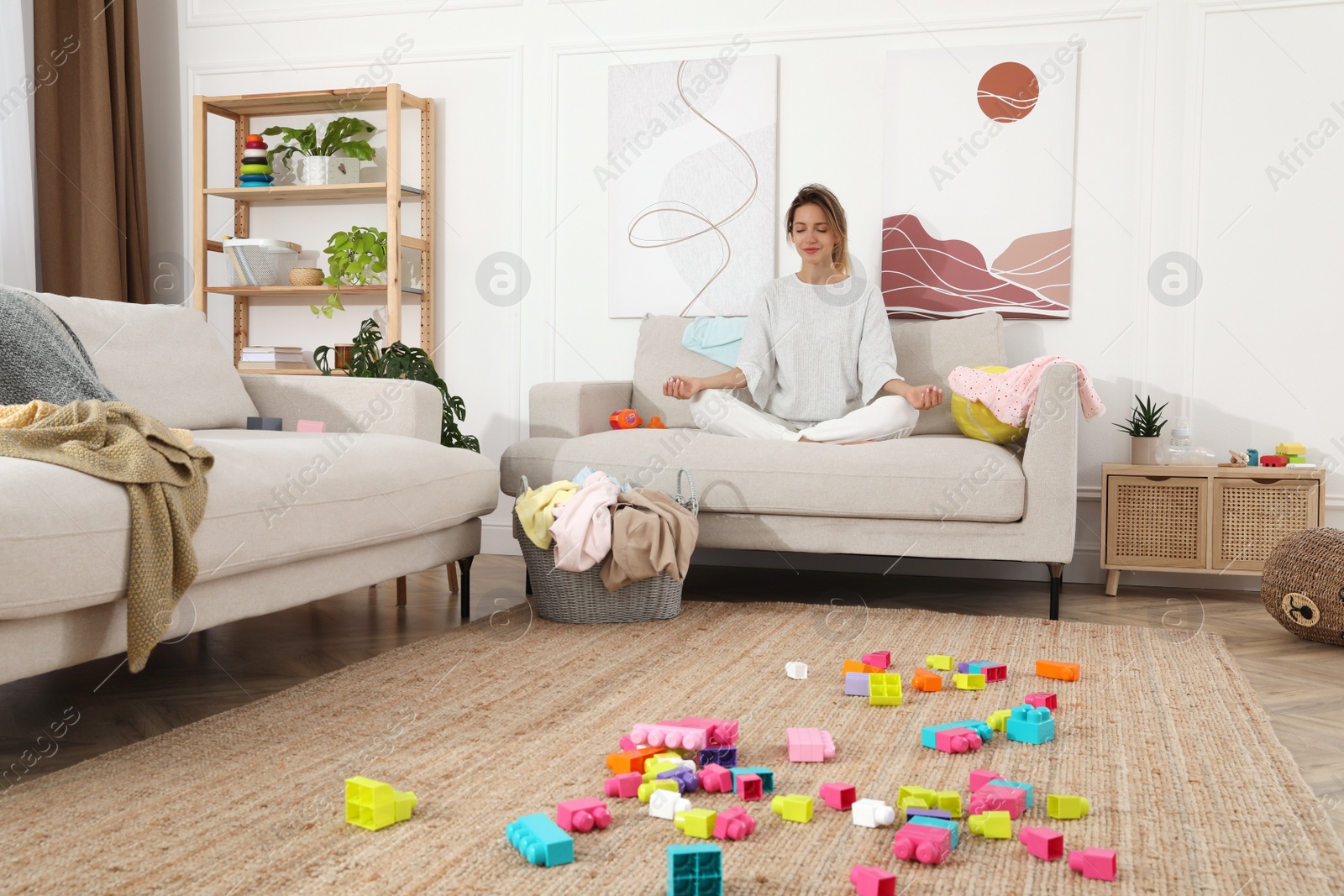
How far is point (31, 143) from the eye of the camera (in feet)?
12.7

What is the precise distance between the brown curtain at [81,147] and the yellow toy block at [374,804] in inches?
130

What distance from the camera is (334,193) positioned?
4.10 m

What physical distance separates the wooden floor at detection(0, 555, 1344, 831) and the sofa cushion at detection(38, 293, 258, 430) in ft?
1.81

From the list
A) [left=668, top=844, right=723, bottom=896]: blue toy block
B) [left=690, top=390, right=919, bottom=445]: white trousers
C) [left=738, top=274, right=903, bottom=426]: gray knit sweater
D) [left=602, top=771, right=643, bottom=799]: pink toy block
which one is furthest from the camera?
[left=738, top=274, right=903, bottom=426]: gray knit sweater

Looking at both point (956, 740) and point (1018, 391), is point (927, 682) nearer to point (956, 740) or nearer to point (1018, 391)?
point (956, 740)

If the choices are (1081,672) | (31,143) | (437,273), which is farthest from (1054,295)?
(31,143)

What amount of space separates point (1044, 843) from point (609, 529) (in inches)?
58.3

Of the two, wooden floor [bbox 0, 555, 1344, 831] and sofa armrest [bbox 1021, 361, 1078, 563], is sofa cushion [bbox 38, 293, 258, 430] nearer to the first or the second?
wooden floor [bbox 0, 555, 1344, 831]

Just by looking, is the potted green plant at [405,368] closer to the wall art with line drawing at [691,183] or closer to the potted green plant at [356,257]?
the potted green plant at [356,257]

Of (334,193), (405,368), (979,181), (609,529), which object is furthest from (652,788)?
(334,193)

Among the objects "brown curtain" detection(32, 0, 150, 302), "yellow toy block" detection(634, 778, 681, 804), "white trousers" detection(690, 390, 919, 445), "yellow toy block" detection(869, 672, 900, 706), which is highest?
"brown curtain" detection(32, 0, 150, 302)

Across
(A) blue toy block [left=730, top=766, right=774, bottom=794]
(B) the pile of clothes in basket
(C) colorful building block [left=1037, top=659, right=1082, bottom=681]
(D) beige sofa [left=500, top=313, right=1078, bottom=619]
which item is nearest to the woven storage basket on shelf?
(B) the pile of clothes in basket

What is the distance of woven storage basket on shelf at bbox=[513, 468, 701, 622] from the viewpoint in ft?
8.70

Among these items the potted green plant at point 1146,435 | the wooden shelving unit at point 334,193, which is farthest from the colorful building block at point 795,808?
the wooden shelving unit at point 334,193
